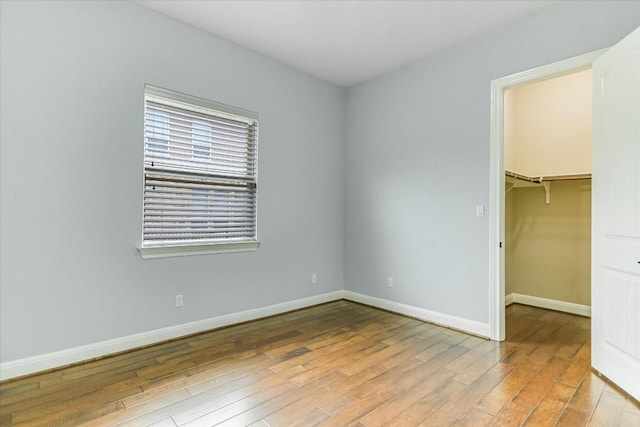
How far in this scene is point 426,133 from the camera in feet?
12.0

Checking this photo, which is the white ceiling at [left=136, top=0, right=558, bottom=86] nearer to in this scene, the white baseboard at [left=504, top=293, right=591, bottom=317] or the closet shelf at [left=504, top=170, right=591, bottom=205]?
the closet shelf at [left=504, top=170, right=591, bottom=205]

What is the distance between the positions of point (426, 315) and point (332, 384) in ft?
5.72

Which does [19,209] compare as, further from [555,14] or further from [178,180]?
[555,14]

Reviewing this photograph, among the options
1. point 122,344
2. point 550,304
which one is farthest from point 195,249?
point 550,304

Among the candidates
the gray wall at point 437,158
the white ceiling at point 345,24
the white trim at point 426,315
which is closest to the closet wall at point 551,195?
the gray wall at point 437,158

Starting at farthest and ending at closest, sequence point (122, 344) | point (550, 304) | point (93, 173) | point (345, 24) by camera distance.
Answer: point (550, 304) < point (345, 24) < point (122, 344) < point (93, 173)

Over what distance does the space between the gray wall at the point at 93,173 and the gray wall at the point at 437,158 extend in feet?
4.38

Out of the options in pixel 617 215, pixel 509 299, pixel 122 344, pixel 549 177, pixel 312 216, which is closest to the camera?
pixel 617 215

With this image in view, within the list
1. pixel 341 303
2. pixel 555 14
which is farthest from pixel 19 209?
pixel 555 14

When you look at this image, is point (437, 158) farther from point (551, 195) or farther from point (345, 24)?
point (551, 195)

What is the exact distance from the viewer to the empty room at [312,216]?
7.06 feet

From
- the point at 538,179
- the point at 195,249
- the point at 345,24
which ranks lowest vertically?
the point at 195,249

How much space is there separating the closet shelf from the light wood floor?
Result: 160 cm

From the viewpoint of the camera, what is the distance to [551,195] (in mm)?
4102
